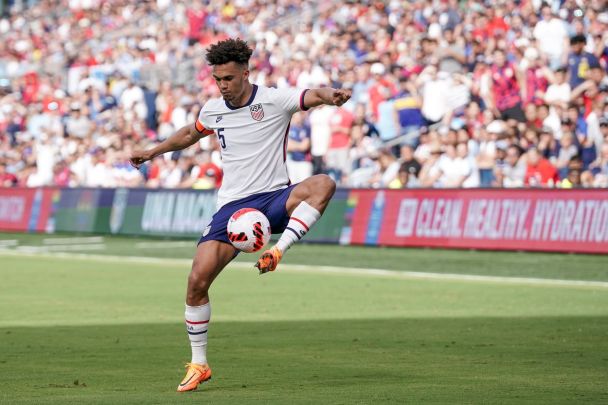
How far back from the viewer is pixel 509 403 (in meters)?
8.11

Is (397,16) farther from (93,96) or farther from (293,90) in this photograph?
(293,90)

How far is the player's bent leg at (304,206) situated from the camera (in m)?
9.55

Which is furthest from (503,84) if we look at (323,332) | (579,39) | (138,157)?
(138,157)

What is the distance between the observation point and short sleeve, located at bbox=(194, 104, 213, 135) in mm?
10000

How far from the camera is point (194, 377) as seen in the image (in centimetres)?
905

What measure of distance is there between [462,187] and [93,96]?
16953 millimetres

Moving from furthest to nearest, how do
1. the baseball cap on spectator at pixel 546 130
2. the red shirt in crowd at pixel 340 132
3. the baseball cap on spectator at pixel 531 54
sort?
1. the red shirt in crowd at pixel 340 132
2. the baseball cap on spectator at pixel 531 54
3. the baseball cap on spectator at pixel 546 130

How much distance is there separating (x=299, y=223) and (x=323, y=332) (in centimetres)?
336

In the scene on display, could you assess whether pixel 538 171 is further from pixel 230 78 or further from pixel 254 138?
pixel 230 78

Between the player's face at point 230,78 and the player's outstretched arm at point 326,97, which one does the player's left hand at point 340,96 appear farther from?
the player's face at point 230,78

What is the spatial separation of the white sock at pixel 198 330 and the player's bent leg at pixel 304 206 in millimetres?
783

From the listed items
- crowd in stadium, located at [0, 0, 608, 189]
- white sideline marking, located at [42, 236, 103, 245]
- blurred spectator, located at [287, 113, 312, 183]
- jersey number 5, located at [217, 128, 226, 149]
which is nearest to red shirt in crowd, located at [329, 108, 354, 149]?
crowd in stadium, located at [0, 0, 608, 189]

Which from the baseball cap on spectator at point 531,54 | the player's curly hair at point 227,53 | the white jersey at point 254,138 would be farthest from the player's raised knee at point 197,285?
the baseball cap on spectator at point 531,54

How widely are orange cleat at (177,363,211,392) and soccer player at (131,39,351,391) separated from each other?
0.57 ft
